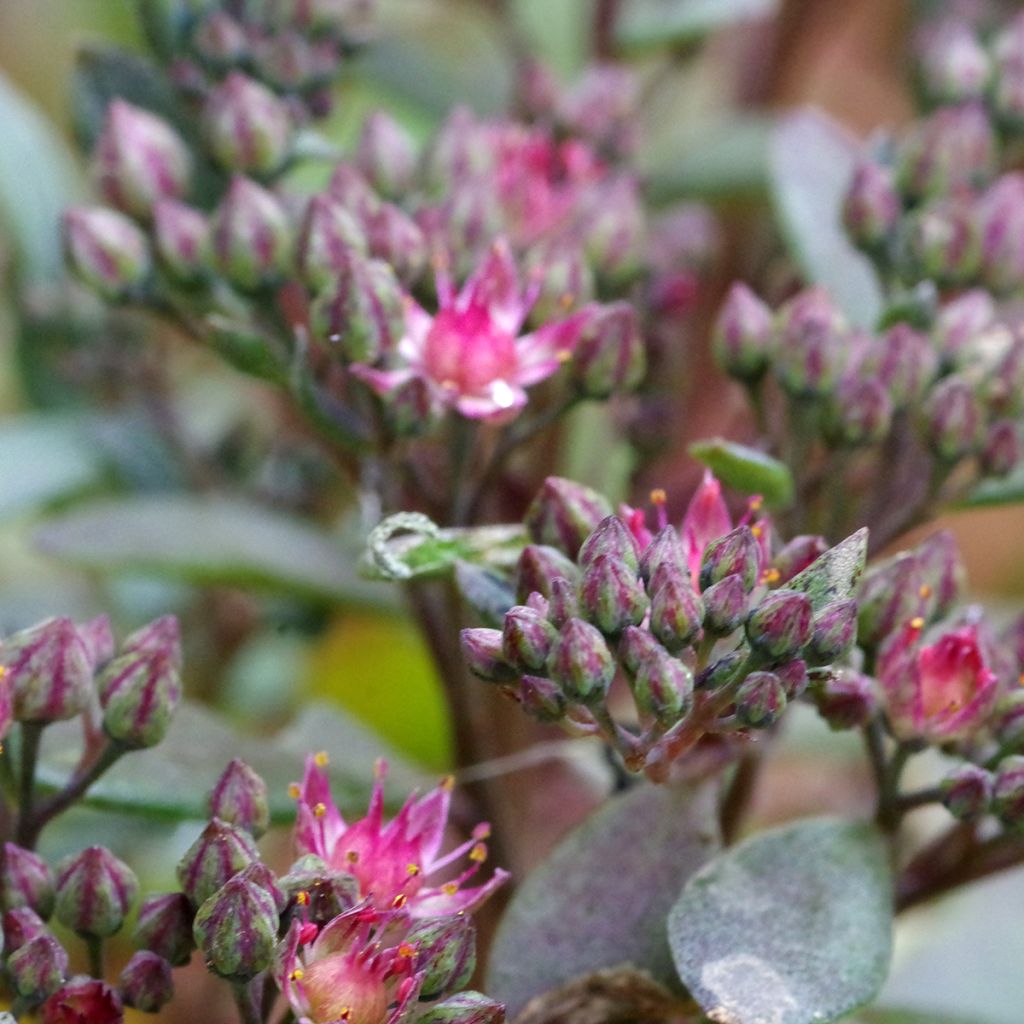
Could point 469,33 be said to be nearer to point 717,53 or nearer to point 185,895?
point 717,53

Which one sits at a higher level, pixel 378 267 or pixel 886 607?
pixel 378 267

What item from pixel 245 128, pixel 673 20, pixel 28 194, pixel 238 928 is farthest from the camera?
pixel 673 20

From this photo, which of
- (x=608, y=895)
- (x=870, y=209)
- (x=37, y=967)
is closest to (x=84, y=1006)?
(x=37, y=967)

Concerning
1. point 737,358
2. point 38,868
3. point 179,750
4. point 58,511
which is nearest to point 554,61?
point 58,511

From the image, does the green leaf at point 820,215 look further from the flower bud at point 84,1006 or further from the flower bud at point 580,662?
the flower bud at point 84,1006

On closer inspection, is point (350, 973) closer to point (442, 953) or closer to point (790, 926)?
point (442, 953)

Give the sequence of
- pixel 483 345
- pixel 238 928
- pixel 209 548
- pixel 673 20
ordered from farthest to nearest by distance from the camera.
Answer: pixel 673 20, pixel 209 548, pixel 483 345, pixel 238 928

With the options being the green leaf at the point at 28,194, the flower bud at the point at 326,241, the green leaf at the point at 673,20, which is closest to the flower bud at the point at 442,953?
the flower bud at the point at 326,241
